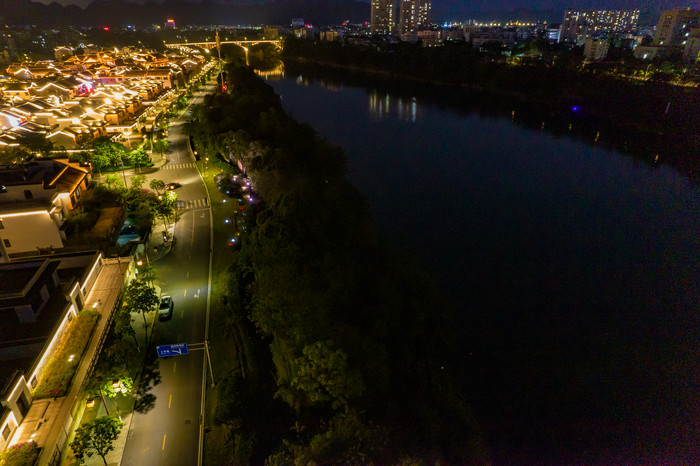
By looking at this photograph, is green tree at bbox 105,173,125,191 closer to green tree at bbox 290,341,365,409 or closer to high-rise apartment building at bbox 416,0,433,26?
green tree at bbox 290,341,365,409

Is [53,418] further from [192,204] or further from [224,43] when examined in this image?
[224,43]

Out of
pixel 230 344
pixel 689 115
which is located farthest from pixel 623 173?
pixel 230 344

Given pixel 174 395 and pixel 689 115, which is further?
pixel 689 115

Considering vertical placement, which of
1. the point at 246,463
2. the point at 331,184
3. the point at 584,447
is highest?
the point at 331,184

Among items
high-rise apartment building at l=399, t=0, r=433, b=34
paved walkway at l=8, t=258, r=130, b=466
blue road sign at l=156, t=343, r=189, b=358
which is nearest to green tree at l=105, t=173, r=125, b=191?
paved walkway at l=8, t=258, r=130, b=466

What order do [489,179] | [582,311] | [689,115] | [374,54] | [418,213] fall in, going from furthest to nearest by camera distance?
[374,54] → [689,115] → [489,179] → [418,213] → [582,311]

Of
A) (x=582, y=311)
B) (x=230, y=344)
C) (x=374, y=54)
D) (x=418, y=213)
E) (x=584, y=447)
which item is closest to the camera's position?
(x=584, y=447)

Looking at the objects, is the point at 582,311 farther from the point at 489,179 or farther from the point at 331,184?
the point at 489,179

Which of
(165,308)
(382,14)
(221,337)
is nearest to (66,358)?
(165,308)
